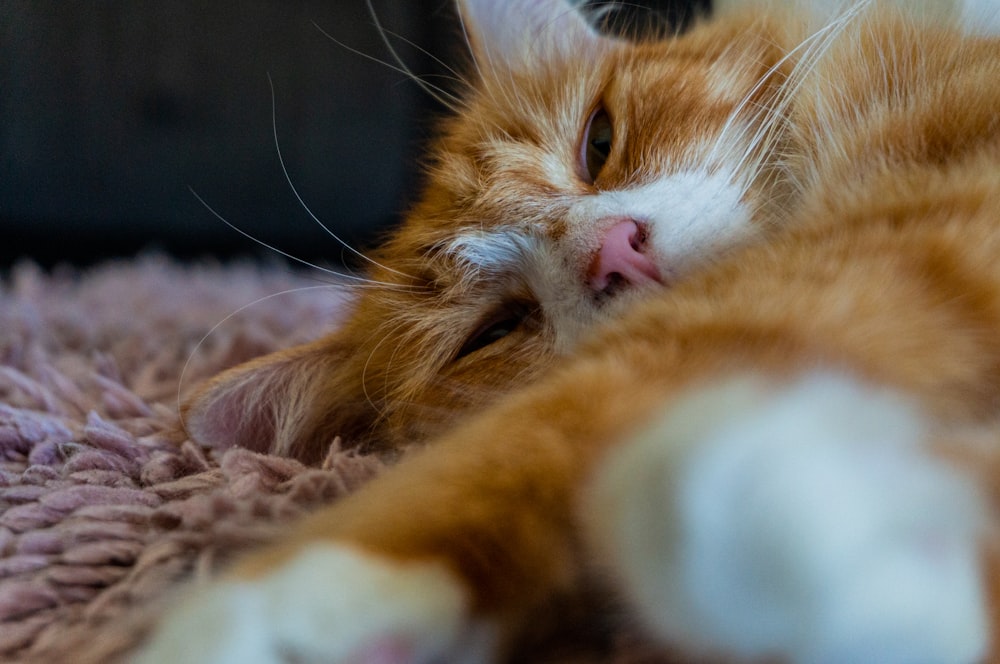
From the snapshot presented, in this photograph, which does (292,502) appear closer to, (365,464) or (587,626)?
(365,464)

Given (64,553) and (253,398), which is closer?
(64,553)

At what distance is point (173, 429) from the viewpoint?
1.05 meters

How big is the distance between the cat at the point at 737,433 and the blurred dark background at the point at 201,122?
141cm

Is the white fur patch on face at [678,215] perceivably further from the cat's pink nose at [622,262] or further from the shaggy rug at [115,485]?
the shaggy rug at [115,485]

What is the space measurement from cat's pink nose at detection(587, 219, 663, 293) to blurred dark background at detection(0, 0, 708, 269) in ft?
4.57

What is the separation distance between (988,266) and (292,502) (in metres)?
0.63

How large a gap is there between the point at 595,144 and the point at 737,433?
0.81 meters

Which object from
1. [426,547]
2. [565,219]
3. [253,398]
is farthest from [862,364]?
[253,398]

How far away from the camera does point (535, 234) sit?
104 cm

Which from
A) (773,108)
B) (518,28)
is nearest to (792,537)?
(773,108)

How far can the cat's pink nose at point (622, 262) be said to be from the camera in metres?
0.92

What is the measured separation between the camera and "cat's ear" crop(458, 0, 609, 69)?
142 centimetres

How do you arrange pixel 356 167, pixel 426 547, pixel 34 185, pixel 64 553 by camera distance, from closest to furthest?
pixel 426 547, pixel 64 553, pixel 34 185, pixel 356 167

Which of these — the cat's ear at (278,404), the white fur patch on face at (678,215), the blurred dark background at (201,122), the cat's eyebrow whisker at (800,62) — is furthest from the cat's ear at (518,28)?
the blurred dark background at (201,122)
